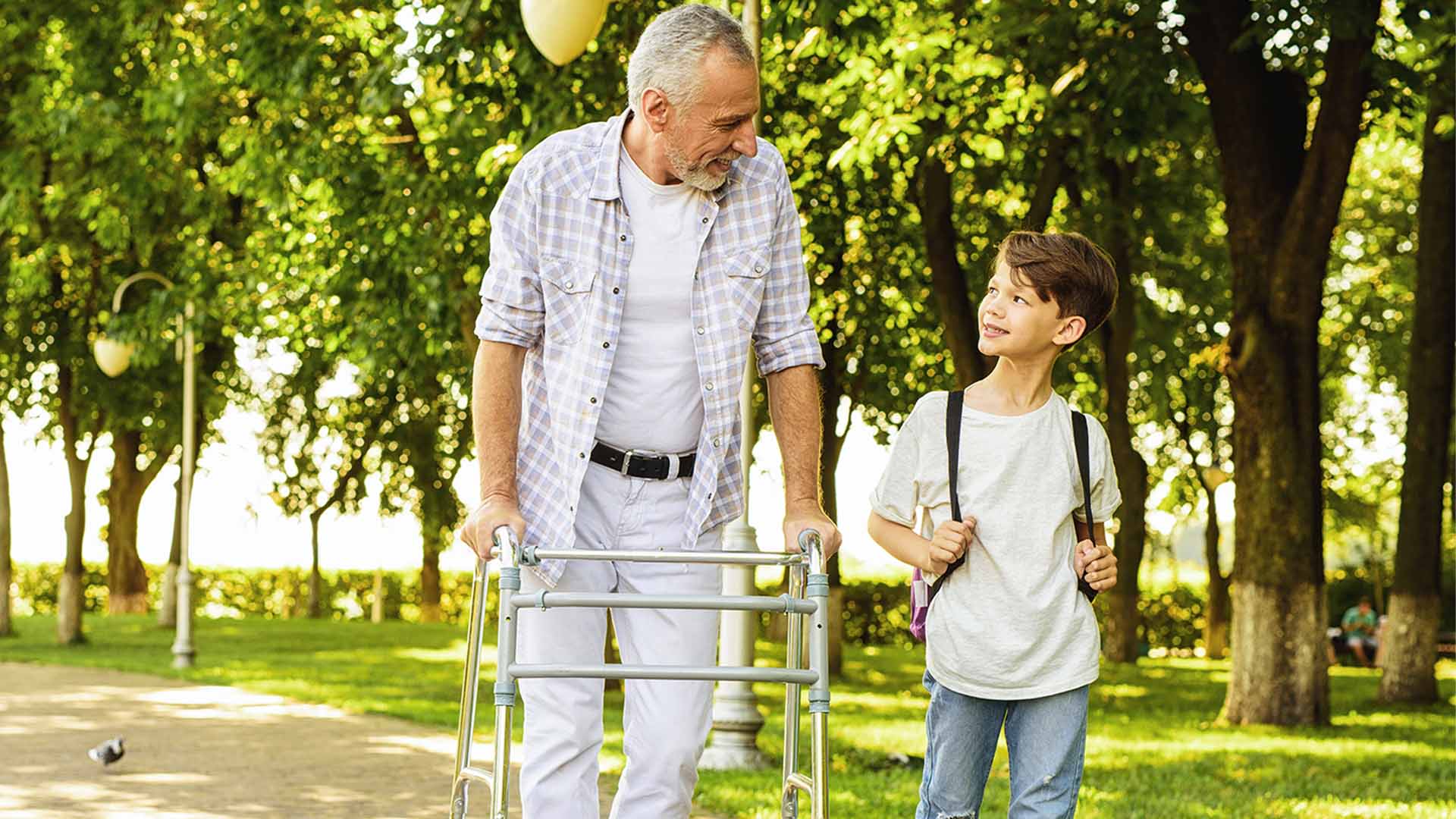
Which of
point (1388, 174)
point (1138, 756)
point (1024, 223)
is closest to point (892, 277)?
point (1024, 223)

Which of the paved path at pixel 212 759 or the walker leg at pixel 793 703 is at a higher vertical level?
the walker leg at pixel 793 703

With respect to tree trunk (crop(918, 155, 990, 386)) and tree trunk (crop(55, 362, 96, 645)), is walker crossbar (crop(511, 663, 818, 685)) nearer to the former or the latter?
tree trunk (crop(918, 155, 990, 386))

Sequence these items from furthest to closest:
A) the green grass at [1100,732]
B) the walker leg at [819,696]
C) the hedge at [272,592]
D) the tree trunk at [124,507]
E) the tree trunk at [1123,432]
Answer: the hedge at [272,592] → the tree trunk at [124,507] → the tree trunk at [1123,432] → the green grass at [1100,732] → the walker leg at [819,696]

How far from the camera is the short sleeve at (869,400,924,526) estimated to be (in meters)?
4.34

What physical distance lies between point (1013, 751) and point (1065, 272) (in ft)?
3.60

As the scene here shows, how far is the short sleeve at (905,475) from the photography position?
434cm

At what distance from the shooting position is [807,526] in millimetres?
4102

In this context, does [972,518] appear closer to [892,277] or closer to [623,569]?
[623,569]

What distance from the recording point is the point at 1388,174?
1161 inches

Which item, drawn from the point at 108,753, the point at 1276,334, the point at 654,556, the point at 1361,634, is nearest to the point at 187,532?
the point at 108,753

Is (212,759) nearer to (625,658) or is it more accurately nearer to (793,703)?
(625,658)

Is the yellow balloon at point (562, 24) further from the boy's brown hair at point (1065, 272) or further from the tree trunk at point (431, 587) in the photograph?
the tree trunk at point (431, 587)

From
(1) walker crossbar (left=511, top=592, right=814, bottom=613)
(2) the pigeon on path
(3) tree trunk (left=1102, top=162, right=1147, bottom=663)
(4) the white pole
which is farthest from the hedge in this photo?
(1) walker crossbar (left=511, top=592, right=814, bottom=613)

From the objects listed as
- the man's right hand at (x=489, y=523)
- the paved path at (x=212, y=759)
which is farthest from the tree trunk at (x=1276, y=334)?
the man's right hand at (x=489, y=523)
